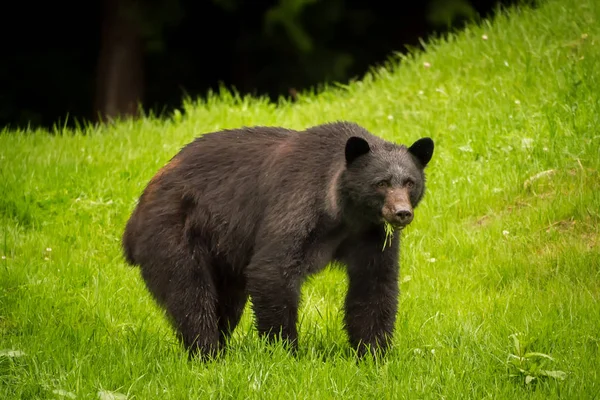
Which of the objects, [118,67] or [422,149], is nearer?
[422,149]

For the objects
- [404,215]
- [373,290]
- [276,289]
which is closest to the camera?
[404,215]

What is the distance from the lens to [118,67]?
51.3ft

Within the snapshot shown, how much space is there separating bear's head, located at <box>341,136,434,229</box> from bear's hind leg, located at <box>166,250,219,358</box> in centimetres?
108

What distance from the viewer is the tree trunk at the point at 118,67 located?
1552cm

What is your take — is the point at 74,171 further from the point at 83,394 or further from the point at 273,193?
the point at 83,394

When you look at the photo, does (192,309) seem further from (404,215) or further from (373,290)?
(404,215)

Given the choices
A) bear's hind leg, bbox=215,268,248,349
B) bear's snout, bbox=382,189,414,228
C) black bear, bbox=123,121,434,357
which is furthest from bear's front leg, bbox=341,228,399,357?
bear's hind leg, bbox=215,268,248,349

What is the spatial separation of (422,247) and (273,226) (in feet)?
8.22

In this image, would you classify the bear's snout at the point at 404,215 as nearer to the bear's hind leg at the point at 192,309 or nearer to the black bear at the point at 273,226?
the black bear at the point at 273,226

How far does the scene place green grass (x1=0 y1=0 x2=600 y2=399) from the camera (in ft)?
16.6

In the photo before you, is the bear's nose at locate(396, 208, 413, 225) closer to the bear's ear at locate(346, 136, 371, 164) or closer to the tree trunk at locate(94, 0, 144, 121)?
the bear's ear at locate(346, 136, 371, 164)

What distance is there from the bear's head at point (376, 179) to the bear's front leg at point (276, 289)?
499 mm

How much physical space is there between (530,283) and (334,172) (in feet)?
7.19

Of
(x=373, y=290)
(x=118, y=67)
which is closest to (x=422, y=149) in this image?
(x=373, y=290)
